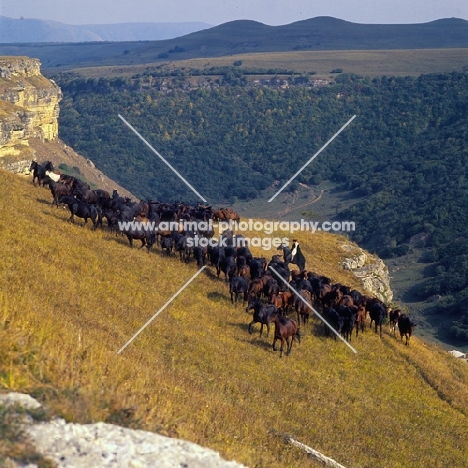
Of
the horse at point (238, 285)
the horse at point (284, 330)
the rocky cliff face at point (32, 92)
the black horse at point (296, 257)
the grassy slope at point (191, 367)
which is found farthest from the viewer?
the rocky cliff face at point (32, 92)

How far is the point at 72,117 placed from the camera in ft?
497

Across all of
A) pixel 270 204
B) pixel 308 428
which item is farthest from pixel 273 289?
pixel 270 204

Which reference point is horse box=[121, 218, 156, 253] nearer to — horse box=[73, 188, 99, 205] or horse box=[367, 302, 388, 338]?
horse box=[73, 188, 99, 205]

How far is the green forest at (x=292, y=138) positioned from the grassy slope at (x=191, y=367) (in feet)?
203

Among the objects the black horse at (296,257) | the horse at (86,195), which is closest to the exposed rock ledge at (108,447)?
the horse at (86,195)

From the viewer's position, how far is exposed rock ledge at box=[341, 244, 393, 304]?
33.9 metres

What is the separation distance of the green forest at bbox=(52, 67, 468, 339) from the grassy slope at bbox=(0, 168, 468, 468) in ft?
203

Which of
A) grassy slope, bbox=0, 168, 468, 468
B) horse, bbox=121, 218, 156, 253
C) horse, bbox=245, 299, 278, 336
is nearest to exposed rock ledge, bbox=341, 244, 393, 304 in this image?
grassy slope, bbox=0, 168, 468, 468

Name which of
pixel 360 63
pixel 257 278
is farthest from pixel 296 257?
pixel 360 63

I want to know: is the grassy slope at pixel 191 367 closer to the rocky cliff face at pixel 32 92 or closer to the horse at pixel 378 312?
the horse at pixel 378 312

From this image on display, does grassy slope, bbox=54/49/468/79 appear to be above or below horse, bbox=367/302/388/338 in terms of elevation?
above

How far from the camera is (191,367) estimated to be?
15.0 metres

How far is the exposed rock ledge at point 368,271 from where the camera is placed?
33909 mm

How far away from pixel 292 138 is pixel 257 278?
376 feet
